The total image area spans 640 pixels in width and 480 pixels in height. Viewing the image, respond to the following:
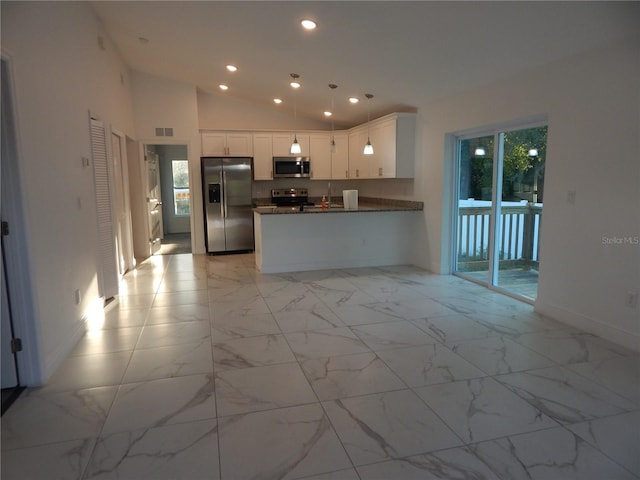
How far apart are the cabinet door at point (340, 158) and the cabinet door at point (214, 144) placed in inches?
80.3

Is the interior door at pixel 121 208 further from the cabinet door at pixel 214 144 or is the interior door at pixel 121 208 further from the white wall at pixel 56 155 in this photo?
the cabinet door at pixel 214 144

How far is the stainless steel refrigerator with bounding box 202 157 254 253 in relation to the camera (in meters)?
7.20

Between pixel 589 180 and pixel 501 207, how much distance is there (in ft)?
4.39

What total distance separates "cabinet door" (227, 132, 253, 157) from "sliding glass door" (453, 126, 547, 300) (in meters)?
3.84

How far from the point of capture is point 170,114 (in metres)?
7.17

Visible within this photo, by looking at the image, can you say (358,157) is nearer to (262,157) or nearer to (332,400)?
(262,157)

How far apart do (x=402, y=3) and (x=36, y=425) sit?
3756 mm

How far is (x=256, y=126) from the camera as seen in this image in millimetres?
8078

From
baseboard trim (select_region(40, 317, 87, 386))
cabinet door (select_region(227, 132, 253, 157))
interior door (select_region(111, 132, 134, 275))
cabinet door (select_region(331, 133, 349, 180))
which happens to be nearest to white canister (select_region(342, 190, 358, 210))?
cabinet door (select_region(331, 133, 349, 180))

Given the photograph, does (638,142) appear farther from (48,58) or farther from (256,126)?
(256,126)

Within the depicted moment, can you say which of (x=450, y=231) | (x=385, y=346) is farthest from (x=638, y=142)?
(x=450, y=231)

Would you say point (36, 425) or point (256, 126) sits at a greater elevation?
point (256, 126)

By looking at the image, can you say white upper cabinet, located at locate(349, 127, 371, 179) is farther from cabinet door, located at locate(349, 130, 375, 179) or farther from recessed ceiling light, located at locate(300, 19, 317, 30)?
recessed ceiling light, located at locate(300, 19, 317, 30)

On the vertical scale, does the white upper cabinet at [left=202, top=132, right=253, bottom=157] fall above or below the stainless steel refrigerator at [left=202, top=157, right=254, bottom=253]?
above
